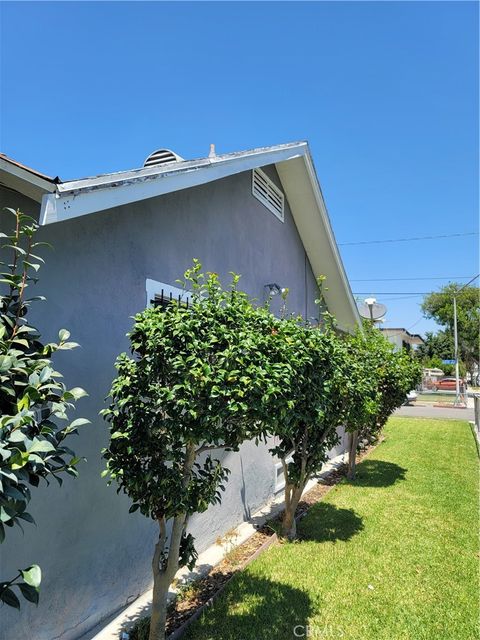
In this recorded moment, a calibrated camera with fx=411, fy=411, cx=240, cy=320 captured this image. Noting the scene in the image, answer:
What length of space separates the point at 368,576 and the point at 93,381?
386cm

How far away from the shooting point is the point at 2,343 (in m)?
1.99

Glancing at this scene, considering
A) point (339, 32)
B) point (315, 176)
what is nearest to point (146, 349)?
point (315, 176)

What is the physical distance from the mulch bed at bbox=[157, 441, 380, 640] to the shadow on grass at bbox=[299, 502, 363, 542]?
0.72ft

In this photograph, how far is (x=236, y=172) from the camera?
224 inches

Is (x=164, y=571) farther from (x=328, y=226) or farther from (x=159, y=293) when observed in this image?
(x=328, y=226)

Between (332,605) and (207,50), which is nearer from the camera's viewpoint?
(332,605)

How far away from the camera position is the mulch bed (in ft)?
12.7

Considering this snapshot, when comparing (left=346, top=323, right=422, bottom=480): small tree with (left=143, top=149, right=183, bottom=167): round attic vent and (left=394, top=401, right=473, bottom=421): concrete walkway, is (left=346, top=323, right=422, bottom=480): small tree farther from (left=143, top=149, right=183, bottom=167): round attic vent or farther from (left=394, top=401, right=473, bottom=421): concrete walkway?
(left=394, top=401, right=473, bottom=421): concrete walkway

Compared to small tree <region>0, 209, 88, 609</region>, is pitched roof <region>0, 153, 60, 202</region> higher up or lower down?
higher up

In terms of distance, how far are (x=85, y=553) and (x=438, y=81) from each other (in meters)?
11.6

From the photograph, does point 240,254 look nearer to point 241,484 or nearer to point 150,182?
point 150,182

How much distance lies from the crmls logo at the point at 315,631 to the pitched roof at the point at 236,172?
4.01 m

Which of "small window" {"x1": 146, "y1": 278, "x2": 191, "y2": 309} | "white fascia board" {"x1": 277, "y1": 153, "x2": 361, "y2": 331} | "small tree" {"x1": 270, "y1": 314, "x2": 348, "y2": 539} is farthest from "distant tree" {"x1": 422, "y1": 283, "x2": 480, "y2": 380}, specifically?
"small window" {"x1": 146, "y1": 278, "x2": 191, "y2": 309}

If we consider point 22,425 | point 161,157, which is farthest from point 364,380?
point 22,425
